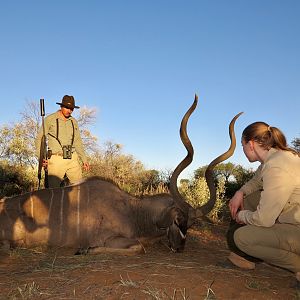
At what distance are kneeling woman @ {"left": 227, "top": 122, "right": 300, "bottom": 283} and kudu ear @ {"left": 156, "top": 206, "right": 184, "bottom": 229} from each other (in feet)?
5.69

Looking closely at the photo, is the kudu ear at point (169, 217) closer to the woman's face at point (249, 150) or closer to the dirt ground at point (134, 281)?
the dirt ground at point (134, 281)

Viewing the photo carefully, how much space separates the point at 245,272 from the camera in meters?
3.42

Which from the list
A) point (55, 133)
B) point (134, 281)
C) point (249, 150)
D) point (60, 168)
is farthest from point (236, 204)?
point (55, 133)

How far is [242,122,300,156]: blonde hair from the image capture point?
3.06 meters

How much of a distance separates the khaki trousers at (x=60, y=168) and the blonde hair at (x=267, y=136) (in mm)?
3584

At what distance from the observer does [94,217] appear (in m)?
4.89

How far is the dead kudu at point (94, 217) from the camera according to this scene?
189 inches

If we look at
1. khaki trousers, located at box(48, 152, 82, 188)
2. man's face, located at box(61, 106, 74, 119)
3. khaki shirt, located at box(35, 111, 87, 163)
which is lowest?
khaki trousers, located at box(48, 152, 82, 188)

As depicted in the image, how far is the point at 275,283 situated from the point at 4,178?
789 centimetres

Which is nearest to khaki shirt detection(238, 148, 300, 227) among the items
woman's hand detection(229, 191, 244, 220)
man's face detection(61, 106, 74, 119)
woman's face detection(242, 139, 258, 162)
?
woman's face detection(242, 139, 258, 162)

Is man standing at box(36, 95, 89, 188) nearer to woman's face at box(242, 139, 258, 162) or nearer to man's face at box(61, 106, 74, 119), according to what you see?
man's face at box(61, 106, 74, 119)

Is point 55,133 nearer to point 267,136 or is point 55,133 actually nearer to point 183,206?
point 183,206

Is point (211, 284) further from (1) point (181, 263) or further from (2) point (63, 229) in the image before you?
(2) point (63, 229)

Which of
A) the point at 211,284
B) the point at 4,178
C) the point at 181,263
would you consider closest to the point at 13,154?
the point at 4,178
